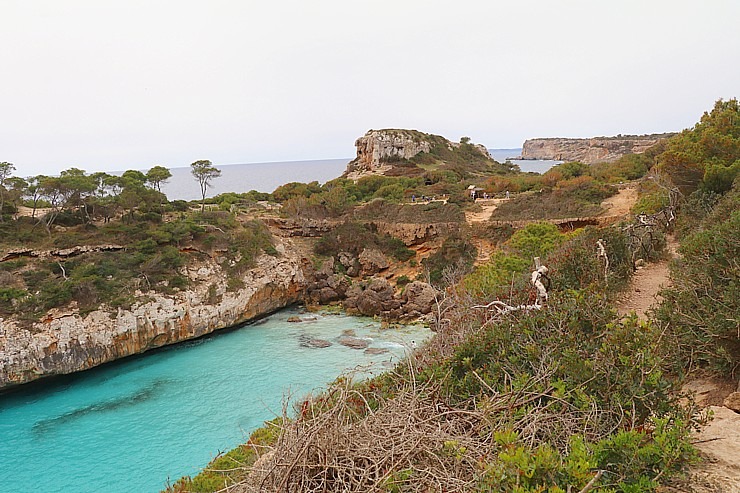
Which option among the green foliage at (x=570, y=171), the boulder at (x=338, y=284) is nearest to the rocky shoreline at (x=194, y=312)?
the boulder at (x=338, y=284)

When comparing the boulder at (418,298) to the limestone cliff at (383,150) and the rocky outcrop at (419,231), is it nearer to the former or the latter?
the rocky outcrop at (419,231)

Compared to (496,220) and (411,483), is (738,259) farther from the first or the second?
(496,220)

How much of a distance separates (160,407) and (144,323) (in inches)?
177

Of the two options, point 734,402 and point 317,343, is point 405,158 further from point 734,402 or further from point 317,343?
point 734,402

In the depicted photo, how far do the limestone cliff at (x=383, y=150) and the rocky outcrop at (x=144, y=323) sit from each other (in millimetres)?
26705

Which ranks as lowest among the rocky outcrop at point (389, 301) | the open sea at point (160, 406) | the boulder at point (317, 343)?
the open sea at point (160, 406)

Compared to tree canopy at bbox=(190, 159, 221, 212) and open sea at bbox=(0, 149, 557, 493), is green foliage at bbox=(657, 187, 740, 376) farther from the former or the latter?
tree canopy at bbox=(190, 159, 221, 212)

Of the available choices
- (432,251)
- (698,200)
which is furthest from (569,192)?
(698,200)

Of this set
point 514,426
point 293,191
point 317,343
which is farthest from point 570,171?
point 514,426

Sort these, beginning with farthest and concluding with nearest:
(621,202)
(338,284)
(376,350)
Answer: (621,202) → (338,284) → (376,350)

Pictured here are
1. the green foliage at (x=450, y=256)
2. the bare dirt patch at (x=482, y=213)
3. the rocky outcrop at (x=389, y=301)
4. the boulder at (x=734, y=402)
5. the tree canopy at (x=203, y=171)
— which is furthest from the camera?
the tree canopy at (x=203, y=171)

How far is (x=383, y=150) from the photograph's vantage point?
49.7m

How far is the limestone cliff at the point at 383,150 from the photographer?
4916 cm

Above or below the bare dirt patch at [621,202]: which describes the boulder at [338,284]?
below
